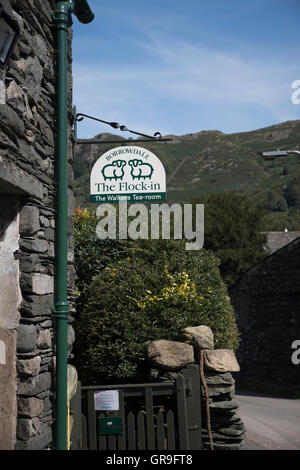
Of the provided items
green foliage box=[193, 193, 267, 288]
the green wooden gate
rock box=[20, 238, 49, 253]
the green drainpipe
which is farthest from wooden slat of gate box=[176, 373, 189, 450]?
green foliage box=[193, 193, 267, 288]

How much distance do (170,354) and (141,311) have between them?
690 millimetres

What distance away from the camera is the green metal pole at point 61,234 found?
17.0ft

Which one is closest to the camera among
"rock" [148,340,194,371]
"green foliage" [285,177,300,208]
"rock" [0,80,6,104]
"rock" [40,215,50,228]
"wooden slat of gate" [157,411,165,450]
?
"rock" [0,80,6,104]

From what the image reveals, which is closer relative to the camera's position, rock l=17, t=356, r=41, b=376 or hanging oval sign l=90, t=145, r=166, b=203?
rock l=17, t=356, r=41, b=376

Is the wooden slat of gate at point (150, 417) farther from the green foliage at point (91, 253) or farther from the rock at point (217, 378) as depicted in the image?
the green foliage at point (91, 253)

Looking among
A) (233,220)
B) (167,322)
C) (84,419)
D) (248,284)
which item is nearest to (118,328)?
(167,322)

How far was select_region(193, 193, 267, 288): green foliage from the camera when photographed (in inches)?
1319

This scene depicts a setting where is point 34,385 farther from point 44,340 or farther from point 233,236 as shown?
point 233,236

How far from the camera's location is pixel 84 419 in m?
6.04

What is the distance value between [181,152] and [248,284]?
137412mm

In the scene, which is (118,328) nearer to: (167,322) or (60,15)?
(167,322)

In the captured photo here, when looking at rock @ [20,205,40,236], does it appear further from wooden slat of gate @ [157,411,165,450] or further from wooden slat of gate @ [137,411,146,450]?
wooden slat of gate @ [157,411,165,450]

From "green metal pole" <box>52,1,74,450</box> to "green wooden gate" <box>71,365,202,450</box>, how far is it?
69 centimetres

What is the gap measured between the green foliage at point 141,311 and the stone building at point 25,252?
1640mm
